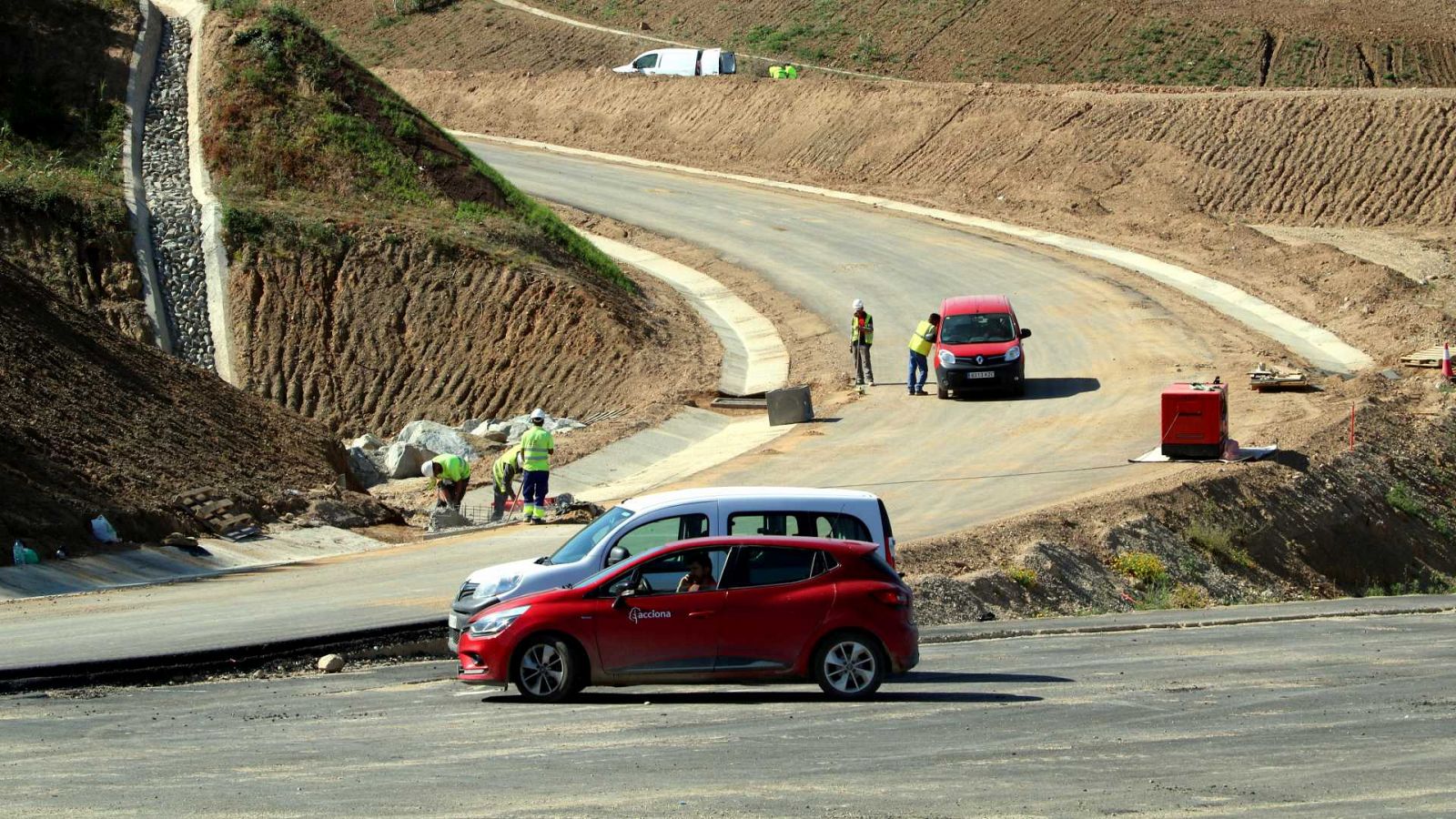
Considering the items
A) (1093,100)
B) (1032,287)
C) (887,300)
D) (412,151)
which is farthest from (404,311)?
(1093,100)

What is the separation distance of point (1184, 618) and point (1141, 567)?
3088 mm

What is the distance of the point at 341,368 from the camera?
114 feet

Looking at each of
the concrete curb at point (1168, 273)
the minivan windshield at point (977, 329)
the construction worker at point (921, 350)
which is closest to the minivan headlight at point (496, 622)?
the construction worker at point (921, 350)

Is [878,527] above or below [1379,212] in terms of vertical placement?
below

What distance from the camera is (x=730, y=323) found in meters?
40.1

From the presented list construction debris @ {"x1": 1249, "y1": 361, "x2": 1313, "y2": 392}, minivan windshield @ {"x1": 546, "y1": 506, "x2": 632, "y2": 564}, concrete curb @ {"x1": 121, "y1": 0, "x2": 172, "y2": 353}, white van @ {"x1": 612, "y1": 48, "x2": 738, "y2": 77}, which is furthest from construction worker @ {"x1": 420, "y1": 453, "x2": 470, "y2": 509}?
white van @ {"x1": 612, "y1": 48, "x2": 738, "y2": 77}

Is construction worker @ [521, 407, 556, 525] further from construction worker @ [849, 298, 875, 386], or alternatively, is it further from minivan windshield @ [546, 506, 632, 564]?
construction worker @ [849, 298, 875, 386]

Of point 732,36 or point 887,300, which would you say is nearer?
point 887,300

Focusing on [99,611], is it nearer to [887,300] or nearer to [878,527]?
[878,527]

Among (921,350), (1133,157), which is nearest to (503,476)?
(921,350)

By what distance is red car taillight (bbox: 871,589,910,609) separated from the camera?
13359mm

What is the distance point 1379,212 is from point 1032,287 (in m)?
11.8

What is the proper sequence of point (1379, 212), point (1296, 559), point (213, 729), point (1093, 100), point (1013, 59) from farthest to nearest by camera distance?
point (1013, 59)
point (1093, 100)
point (1379, 212)
point (1296, 559)
point (213, 729)

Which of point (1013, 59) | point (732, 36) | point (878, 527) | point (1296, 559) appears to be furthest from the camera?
point (732, 36)
